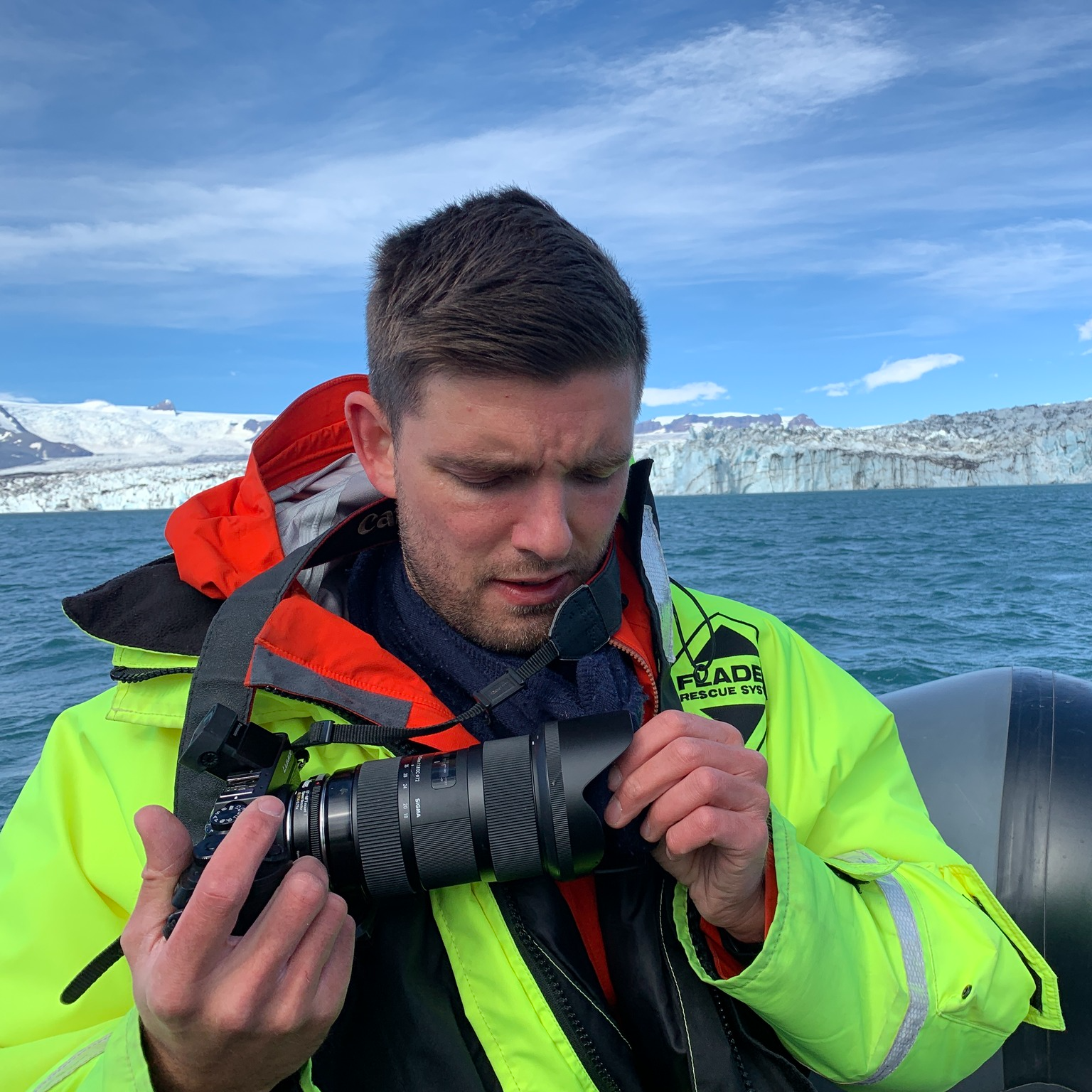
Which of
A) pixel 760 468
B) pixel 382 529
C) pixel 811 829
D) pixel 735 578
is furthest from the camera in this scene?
pixel 760 468

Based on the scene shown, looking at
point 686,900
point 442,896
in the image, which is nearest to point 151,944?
point 442,896

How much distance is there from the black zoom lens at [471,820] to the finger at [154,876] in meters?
0.23

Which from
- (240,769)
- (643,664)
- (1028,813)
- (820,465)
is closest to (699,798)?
(643,664)

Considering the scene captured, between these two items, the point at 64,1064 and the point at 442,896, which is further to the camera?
the point at 442,896

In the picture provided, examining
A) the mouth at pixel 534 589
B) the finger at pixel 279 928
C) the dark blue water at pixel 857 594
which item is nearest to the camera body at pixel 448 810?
the finger at pixel 279 928

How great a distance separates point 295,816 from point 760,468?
80.5 metres

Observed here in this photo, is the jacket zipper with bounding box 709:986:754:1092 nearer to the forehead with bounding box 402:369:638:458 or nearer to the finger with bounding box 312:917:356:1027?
the finger with bounding box 312:917:356:1027

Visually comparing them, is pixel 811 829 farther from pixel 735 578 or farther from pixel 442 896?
pixel 735 578

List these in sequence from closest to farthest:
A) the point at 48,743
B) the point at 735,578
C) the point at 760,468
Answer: the point at 48,743, the point at 735,578, the point at 760,468

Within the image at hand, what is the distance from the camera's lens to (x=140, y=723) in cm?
156

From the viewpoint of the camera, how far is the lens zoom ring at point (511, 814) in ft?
4.34

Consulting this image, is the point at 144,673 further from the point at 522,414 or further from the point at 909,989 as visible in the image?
the point at 909,989

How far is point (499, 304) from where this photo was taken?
1.57 m

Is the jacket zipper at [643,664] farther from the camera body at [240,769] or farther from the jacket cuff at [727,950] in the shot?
the camera body at [240,769]
